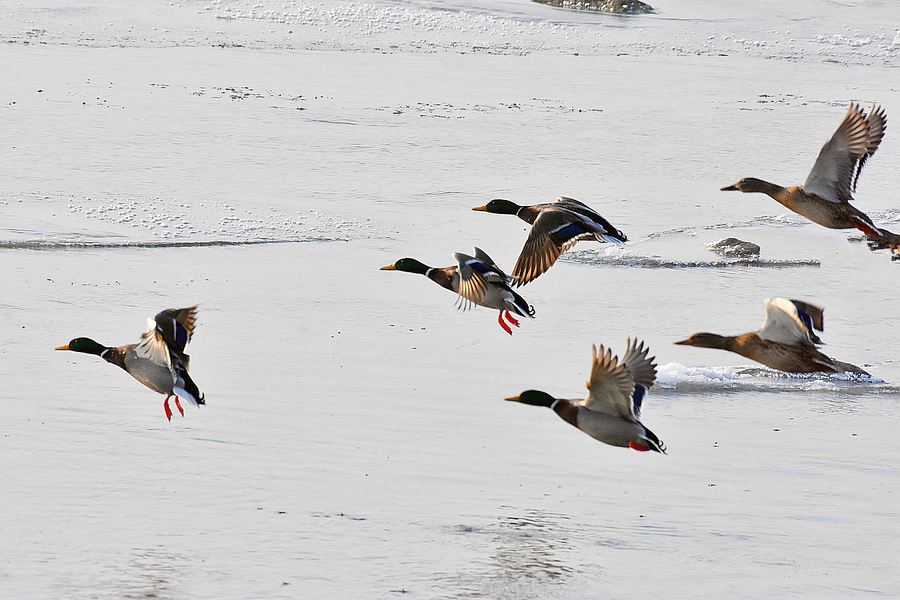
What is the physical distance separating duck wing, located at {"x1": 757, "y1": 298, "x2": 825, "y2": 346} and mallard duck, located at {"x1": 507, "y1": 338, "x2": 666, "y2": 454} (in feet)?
2.30

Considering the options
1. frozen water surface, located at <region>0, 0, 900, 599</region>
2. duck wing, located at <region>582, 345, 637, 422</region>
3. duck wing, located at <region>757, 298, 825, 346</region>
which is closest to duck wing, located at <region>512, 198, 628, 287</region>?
frozen water surface, located at <region>0, 0, 900, 599</region>

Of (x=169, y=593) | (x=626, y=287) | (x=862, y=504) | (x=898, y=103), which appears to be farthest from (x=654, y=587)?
(x=898, y=103)

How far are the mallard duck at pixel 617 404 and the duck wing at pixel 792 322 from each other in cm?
70

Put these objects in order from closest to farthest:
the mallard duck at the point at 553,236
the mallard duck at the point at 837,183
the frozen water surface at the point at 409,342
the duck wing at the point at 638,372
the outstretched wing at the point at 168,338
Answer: the frozen water surface at the point at 409,342 < the duck wing at the point at 638,372 < the outstretched wing at the point at 168,338 < the mallard duck at the point at 837,183 < the mallard duck at the point at 553,236

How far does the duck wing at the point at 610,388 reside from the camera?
4.75 meters

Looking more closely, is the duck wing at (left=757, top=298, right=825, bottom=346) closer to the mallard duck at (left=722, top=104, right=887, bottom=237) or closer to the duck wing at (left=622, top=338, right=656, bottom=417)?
the duck wing at (left=622, top=338, right=656, bottom=417)

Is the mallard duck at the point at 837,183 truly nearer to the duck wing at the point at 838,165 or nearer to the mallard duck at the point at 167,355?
the duck wing at the point at 838,165

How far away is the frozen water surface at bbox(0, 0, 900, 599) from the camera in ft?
15.4

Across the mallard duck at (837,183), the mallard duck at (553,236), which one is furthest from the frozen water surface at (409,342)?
the mallard duck at (837,183)

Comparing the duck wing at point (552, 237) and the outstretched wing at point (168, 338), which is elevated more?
the duck wing at point (552, 237)

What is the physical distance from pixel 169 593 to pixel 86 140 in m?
8.83

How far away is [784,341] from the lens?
534 cm

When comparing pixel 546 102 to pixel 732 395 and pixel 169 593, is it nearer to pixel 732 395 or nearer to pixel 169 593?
pixel 732 395

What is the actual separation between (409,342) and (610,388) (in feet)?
8.08
